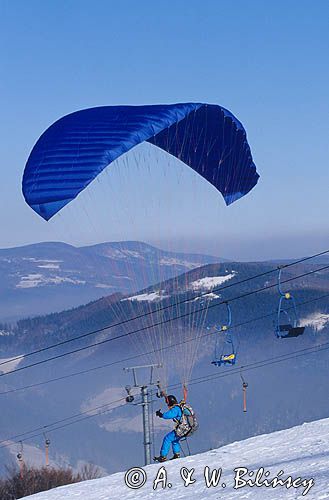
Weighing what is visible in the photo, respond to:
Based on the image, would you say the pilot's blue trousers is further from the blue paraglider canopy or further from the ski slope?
the blue paraglider canopy

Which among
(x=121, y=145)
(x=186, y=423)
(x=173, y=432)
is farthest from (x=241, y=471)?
(x=121, y=145)

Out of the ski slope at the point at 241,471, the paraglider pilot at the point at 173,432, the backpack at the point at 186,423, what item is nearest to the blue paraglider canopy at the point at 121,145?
the paraglider pilot at the point at 173,432

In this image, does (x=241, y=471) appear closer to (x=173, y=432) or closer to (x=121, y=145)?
(x=173, y=432)

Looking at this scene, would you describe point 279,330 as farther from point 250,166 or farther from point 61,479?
point 61,479

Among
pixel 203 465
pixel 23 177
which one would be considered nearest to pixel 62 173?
pixel 23 177

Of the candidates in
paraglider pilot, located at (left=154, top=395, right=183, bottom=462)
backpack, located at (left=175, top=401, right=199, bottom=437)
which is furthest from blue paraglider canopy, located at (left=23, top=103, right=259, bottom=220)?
backpack, located at (left=175, top=401, right=199, bottom=437)
